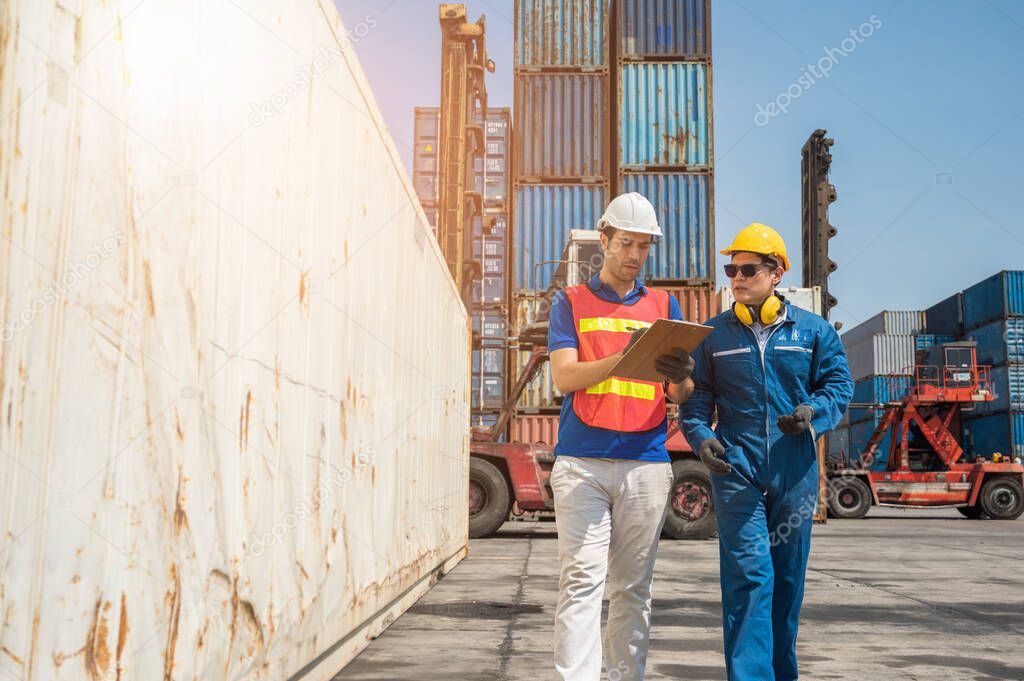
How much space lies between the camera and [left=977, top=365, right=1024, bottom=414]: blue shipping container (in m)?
30.3

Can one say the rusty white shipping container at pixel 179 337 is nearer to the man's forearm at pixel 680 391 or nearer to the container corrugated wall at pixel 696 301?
the man's forearm at pixel 680 391

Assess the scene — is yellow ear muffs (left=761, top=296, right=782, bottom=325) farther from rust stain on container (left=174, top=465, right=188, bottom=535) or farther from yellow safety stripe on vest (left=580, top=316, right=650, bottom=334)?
rust stain on container (left=174, top=465, right=188, bottom=535)

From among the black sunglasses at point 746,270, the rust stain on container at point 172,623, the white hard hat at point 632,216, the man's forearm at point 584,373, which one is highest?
the white hard hat at point 632,216

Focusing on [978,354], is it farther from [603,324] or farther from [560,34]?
[603,324]

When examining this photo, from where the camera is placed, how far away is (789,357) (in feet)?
11.0

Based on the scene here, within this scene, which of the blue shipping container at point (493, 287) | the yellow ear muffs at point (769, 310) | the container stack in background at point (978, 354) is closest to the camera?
the yellow ear muffs at point (769, 310)

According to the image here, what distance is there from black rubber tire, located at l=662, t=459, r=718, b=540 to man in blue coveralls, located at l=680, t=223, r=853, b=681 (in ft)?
31.7

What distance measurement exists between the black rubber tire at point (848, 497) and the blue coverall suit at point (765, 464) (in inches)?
708

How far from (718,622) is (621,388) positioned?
3.12 meters

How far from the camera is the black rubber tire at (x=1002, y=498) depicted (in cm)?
2075

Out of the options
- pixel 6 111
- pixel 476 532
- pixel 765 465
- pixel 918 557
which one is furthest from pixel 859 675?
pixel 476 532

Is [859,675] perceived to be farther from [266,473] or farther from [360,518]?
[266,473]

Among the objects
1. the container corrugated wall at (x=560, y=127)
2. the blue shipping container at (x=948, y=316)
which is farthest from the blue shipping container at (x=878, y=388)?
the container corrugated wall at (x=560, y=127)

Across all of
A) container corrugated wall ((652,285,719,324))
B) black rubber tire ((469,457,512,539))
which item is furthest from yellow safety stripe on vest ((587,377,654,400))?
container corrugated wall ((652,285,719,324))
